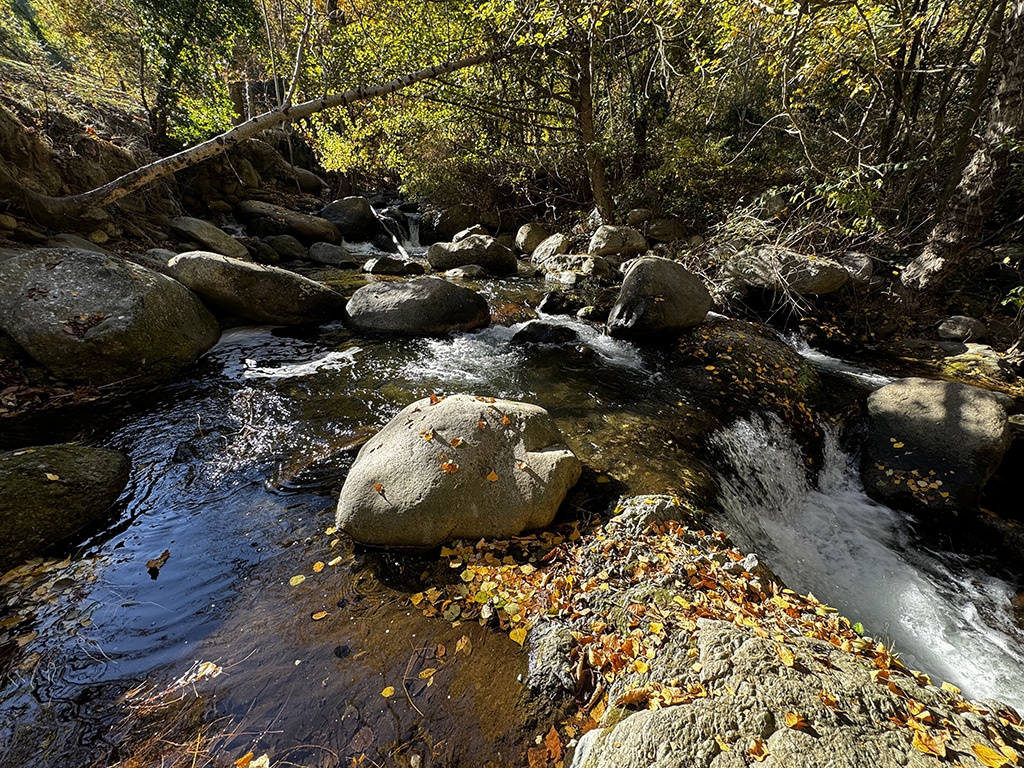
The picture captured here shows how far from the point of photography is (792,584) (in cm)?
400

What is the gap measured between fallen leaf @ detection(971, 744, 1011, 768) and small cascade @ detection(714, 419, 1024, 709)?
2214 mm

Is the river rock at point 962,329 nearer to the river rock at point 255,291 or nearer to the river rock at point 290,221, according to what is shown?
the river rock at point 255,291

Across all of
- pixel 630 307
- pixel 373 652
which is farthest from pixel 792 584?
pixel 630 307

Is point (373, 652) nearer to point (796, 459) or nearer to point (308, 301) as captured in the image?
point (796, 459)

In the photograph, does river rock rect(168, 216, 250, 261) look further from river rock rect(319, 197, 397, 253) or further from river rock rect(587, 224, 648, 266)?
river rock rect(587, 224, 648, 266)

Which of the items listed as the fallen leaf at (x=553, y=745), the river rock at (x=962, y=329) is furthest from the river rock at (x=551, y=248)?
the fallen leaf at (x=553, y=745)

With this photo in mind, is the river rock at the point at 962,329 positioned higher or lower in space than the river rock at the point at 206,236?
lower

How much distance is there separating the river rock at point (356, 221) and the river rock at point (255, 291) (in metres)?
8.96

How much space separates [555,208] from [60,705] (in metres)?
17.3

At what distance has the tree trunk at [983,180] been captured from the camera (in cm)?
631

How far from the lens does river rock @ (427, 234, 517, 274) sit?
12.8m

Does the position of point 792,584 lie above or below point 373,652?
below

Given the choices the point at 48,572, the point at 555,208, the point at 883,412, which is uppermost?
the point at 555,208

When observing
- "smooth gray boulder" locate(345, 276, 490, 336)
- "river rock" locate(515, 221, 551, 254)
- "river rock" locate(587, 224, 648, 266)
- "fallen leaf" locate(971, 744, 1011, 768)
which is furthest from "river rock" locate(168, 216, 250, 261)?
"fallen leaf" locate(971, 744, 1011, 768)
